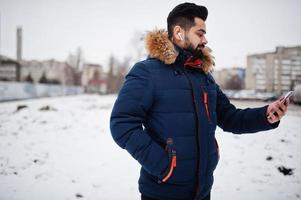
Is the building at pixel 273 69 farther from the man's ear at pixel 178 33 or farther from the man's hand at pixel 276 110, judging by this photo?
the man's ear at pixel 178 33

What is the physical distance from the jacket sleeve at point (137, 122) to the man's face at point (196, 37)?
0.41 m

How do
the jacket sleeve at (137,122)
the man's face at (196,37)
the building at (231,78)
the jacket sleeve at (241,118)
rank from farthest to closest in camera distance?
the building at (231,78), the jacket sleeve at (241,118), the man's face at (196,37), the jacket sleeve at (137,122)

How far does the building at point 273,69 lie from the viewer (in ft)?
226

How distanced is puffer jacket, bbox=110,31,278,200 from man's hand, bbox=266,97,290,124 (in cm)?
49

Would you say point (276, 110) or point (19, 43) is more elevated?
point (19, 43)

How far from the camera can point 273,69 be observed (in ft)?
253

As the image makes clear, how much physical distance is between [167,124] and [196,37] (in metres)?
0.73

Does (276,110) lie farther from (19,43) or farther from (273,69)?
(273,69)

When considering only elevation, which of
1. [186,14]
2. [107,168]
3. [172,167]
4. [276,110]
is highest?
[186,14]

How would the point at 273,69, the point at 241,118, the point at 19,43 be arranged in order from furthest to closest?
the point at 273,69, the point at 19,43, the point at 241,118

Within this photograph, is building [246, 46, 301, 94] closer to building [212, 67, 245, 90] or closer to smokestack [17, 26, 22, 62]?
building [212, 67, 245, 90]

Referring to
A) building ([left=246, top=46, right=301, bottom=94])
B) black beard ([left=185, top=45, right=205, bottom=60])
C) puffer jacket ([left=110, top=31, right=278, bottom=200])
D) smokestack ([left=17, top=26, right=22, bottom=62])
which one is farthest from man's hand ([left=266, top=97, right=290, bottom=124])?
building ([left=246, top=46, right=301, bottom=94])

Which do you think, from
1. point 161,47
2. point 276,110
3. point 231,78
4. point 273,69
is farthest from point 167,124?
point 231,78

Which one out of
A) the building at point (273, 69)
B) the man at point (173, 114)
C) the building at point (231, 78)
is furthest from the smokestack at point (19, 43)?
the building at point (273, 69)
